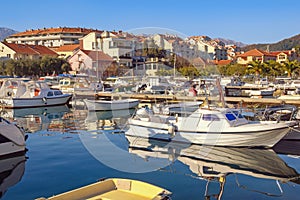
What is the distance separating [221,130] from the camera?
1512cm

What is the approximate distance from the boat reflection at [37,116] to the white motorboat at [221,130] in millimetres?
8524

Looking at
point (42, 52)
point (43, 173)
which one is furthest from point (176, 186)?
point (42, 52)

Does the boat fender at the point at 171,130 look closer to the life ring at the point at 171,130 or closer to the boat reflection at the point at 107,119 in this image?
the life ring at the point at 171,130

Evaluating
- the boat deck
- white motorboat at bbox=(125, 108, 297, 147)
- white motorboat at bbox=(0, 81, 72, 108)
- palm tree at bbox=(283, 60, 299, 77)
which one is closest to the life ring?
white motorboat at bbox=(125, 108, 297, 147)

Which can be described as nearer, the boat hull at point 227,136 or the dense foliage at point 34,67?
the boat hull at point 227,136

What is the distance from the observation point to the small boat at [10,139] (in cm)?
1391

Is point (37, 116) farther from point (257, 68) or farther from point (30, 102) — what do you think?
point (257, 68)

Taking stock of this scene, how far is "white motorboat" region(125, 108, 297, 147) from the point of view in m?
14.8

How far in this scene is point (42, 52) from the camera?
252 feet

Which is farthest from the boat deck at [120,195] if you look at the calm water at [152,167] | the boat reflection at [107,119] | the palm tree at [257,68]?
the palm tree at [257,68]

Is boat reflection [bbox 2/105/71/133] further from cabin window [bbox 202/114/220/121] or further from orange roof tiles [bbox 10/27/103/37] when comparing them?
orange roof tiles [bbox 10/27/103/37]

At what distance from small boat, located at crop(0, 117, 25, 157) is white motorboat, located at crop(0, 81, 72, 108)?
17.6 m

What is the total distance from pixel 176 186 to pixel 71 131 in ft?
34.9

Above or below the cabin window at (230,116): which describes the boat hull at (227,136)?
below
